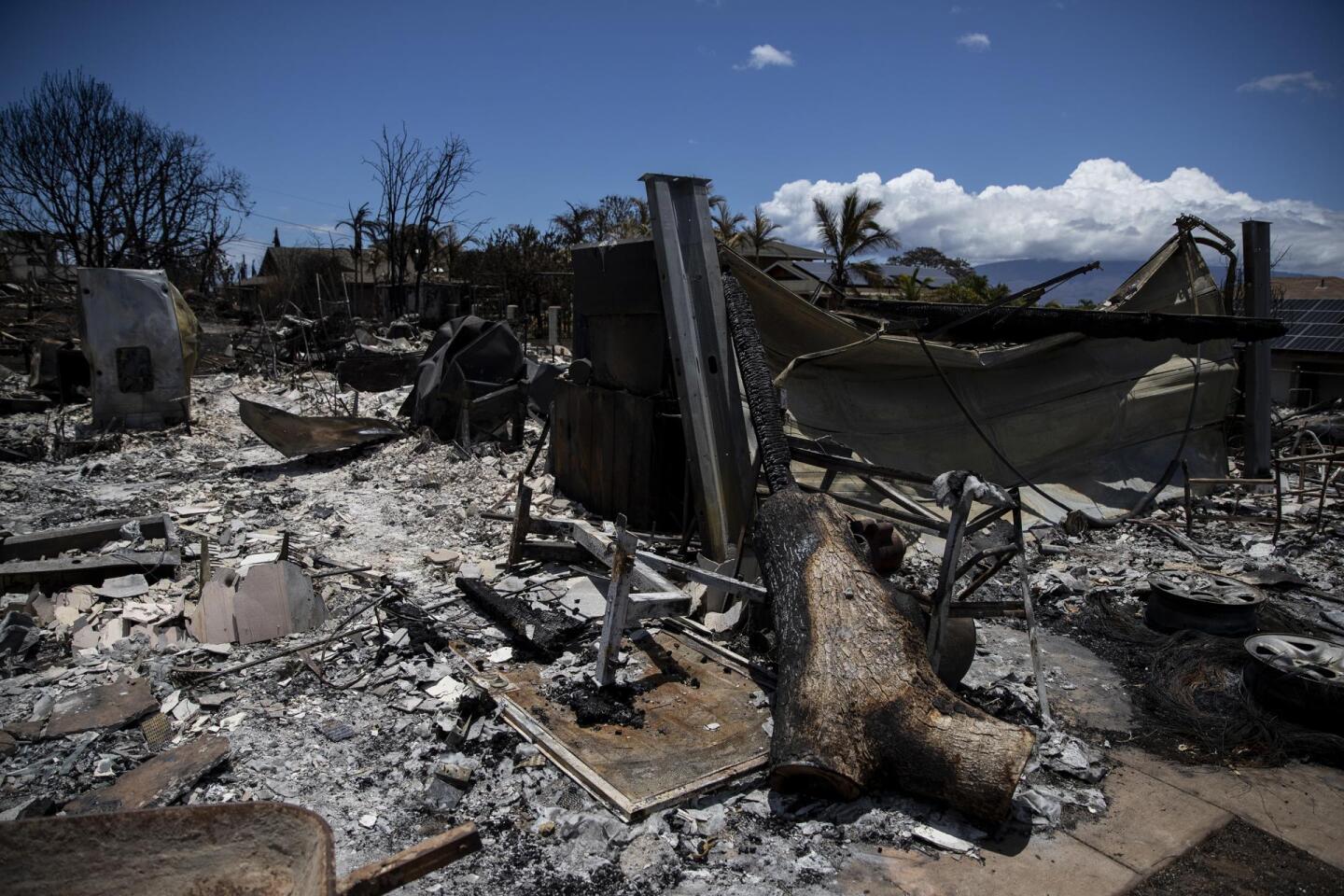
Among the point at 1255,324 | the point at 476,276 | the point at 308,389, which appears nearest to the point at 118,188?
the point at 476,276

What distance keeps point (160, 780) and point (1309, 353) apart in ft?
79.4

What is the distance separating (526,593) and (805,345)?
12.2 feet

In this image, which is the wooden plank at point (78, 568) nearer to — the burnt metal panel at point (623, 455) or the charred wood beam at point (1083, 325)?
the burnt metal panel at point (623, 455)

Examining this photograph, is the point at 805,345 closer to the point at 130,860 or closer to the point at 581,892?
the point at 581,892

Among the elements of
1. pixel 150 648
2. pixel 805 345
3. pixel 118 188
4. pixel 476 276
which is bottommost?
pixel 150 648

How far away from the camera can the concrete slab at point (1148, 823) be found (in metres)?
2.92

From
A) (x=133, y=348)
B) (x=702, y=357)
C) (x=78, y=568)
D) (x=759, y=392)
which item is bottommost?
(x=78, y=568)

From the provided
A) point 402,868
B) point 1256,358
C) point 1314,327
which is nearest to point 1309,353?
point 1314,327

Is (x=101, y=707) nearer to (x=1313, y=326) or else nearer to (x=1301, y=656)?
(x=1301, y=656)

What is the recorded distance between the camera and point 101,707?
3.68 metres

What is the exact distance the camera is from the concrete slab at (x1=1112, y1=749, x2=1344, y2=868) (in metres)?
3.05

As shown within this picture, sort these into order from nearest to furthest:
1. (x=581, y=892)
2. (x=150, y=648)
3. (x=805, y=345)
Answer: (x=581, y=892)
(x=150, y=648)
(x=805, y=345)

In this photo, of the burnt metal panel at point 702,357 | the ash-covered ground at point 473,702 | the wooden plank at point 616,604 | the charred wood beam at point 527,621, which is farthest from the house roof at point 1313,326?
the wooden plank at point 616,604

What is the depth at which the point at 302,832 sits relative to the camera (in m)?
1.89
